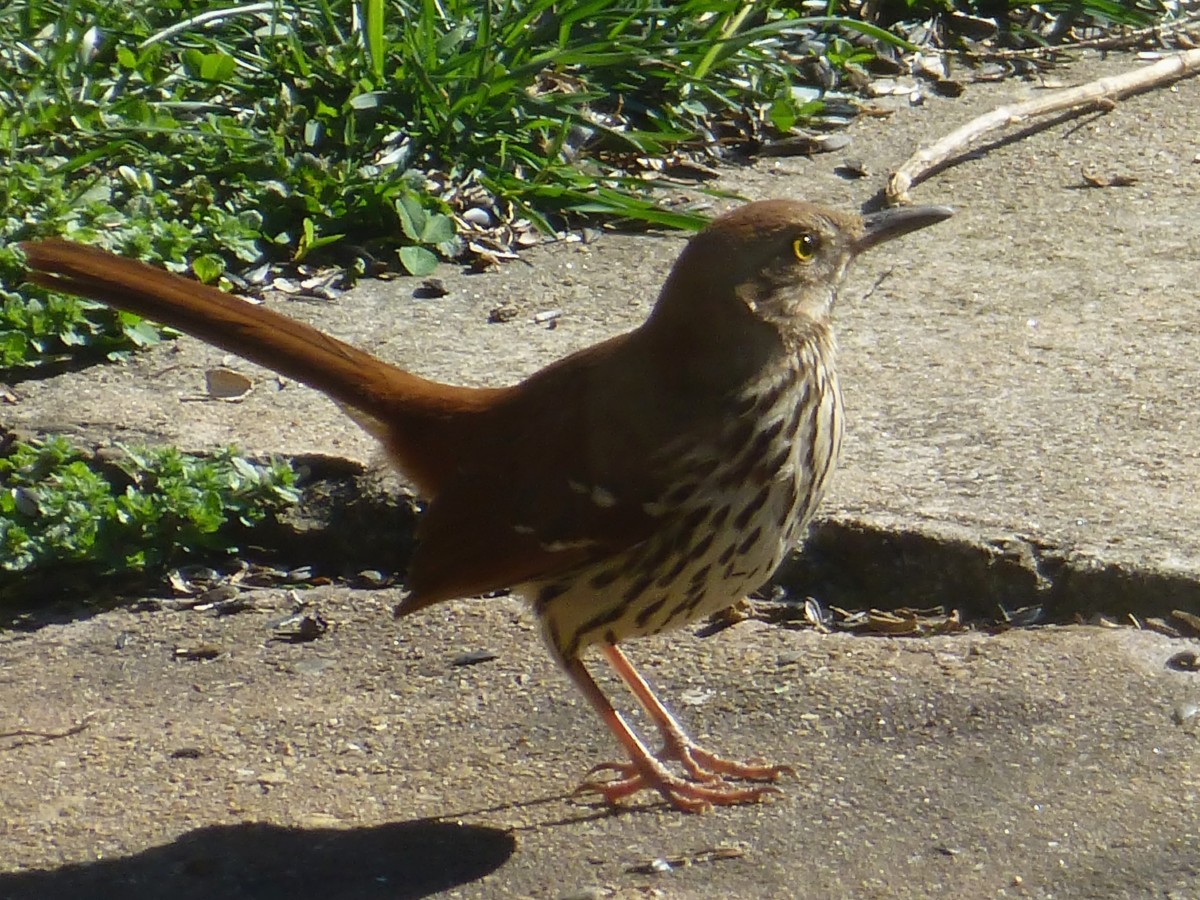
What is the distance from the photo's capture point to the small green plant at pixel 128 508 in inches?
166

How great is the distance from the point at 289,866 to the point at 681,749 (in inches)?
31.3

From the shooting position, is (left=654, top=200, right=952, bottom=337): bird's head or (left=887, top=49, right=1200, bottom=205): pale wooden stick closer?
(left=654, top=200, right=952, bottom=337): bird's head

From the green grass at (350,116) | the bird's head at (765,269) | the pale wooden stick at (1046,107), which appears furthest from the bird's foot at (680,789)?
the pale wooden stick at (1046,107)

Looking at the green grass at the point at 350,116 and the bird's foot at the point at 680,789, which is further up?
the green grass at the point at 350,116

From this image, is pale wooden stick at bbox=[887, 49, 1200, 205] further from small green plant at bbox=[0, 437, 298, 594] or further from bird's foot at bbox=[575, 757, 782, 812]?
bird's foot at bbox=[575, 757, 782, 812]

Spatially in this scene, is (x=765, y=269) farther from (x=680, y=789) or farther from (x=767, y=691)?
(x=680, y=789)

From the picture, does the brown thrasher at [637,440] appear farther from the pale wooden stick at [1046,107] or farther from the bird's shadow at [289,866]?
the pale wooden stick at [1046,107]

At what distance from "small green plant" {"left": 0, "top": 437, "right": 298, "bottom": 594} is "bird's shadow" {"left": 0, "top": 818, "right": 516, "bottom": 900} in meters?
1.02

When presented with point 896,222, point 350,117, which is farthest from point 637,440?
point 350,117

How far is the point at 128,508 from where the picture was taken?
4262 millimetres

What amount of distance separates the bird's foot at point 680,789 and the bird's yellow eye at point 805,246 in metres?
1.03

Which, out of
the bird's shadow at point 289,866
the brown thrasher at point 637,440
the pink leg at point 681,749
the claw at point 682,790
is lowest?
the bird's shadow at point 289,866

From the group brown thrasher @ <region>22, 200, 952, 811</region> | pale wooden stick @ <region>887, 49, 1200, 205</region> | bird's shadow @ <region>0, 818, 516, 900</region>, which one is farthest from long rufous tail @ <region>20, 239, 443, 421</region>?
pale wooden stick @ <region>887, 49, 1200, 205</region>

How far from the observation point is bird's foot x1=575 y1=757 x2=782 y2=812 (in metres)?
3.50
